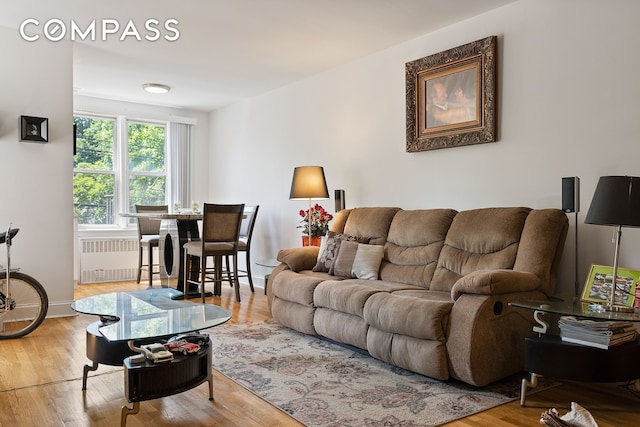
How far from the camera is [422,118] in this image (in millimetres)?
4289

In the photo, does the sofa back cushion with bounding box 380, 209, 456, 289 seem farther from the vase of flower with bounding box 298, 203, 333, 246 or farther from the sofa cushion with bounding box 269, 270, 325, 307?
the vase of flower with bounding box 298, 203, 333, 246

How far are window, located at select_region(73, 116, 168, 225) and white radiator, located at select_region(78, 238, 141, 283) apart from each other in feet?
1.26

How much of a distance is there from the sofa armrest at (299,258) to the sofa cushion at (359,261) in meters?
0.35

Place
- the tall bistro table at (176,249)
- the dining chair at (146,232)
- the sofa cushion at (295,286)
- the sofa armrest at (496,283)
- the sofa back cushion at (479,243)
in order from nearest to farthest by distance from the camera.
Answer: the sofa armrest at (496,283), the sofa back cushion at (479,243), the sofa cushion at (295,286), the tall bistro table at (176,249), the dining chair at (146,232)

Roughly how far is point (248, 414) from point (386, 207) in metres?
2.38

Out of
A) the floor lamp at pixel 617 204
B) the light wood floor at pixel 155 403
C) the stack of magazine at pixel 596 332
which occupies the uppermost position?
the floor lamp at pixel 617 204

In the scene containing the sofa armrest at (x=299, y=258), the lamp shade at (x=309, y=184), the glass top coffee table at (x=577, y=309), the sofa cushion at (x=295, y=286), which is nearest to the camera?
the glass top coffee table at (x=577, y=309)

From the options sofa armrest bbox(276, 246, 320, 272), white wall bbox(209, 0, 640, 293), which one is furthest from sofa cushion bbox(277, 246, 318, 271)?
white wall bbox(209, 0, 640, 293)

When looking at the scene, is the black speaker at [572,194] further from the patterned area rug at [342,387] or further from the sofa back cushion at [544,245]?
the patterned area rug at [342,387]

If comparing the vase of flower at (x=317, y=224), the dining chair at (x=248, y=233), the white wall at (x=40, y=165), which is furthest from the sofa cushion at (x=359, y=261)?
the white wall at (x=40, y=165)

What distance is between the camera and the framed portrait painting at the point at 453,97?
376 cm

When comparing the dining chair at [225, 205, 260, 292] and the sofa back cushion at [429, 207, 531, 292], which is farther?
the dining chair at [225, 205, 260, 292]

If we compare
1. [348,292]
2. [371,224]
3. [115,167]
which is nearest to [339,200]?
[371,224]

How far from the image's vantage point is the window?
6.95 metres
